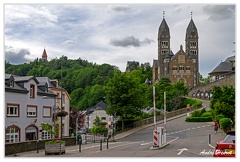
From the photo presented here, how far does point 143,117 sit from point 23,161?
33.6 m

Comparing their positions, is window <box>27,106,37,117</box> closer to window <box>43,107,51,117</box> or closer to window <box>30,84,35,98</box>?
window <box>30,84,35,98</box>

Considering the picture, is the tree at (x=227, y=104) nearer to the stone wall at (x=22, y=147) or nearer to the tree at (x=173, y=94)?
the stone wall at (x=22, y=147)

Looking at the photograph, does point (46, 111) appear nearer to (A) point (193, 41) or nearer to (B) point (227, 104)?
(B) point (227, 104)

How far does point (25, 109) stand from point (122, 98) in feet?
53.9

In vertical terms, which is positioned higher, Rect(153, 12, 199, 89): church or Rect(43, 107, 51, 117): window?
Rect(153, 12, 199, 89): church

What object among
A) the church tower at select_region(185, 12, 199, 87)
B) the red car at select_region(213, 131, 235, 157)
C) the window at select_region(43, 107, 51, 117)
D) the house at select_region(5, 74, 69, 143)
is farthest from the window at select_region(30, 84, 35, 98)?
the red car at select_region(213, 131, 235, 157)

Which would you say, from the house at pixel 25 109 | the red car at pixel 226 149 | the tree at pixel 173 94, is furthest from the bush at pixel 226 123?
the tree at pixel 173 94

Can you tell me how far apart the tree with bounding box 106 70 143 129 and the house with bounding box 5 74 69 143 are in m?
12.0

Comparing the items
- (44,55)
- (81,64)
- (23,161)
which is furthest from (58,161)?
(81,64)

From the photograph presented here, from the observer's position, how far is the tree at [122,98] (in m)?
42.8

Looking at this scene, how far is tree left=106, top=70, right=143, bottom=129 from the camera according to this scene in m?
42.8

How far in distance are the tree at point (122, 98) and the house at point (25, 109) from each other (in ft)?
39.3

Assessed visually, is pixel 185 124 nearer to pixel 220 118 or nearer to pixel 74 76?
pixel 220 118

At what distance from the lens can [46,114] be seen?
30.5 m
